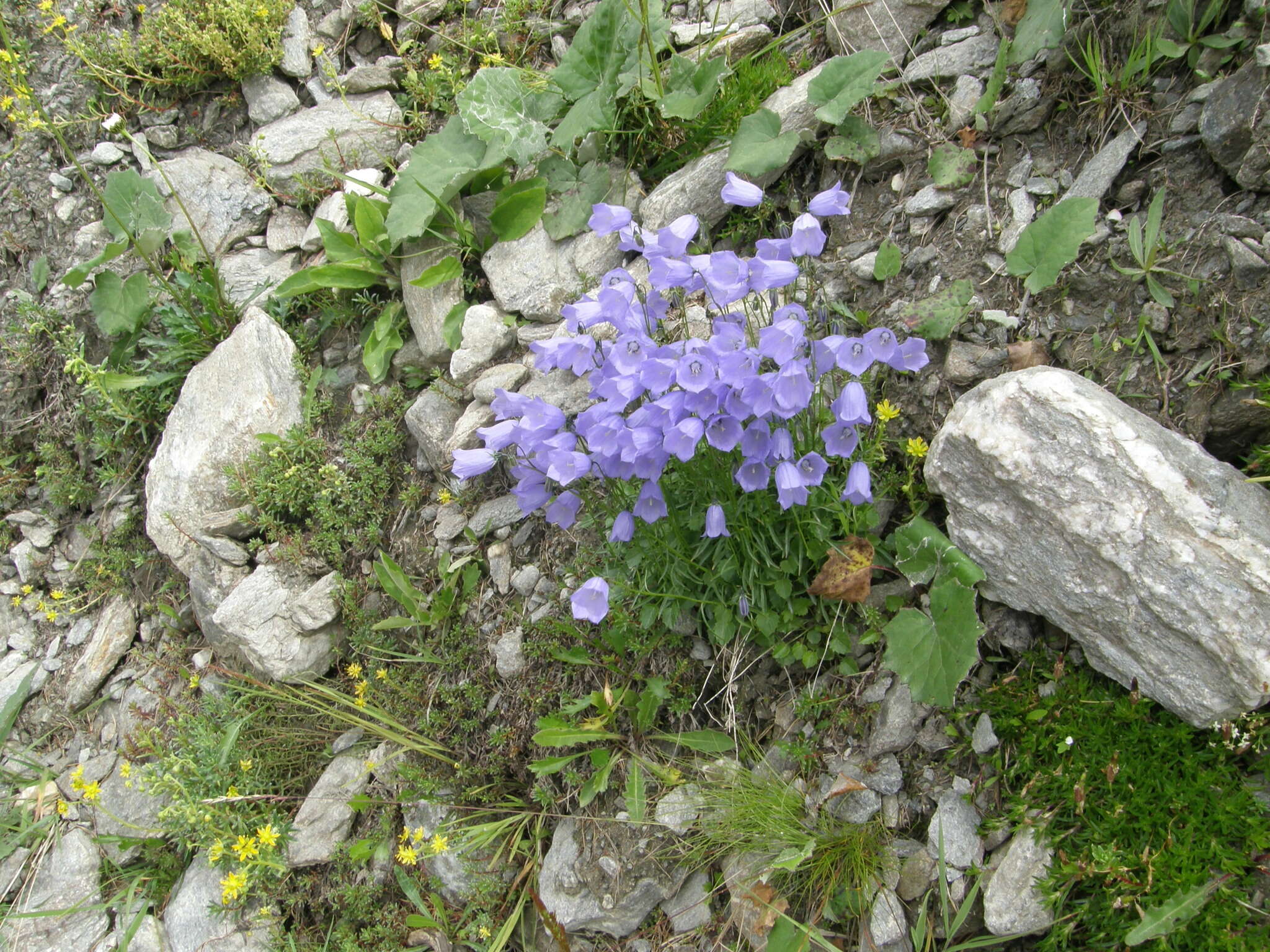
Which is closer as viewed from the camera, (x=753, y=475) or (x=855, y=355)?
(x=855, y=355)

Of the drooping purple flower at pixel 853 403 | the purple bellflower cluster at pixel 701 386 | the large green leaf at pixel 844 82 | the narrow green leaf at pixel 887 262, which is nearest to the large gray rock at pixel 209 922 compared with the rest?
the purple bellflower cluster at pixel 701 386

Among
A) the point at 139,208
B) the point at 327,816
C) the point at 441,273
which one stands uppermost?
the point at 139,208

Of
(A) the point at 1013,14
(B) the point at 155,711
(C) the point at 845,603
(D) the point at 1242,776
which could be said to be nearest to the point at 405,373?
(B) the point at 155,711

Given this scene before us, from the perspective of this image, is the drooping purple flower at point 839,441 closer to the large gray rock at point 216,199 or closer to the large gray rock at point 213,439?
the large gray rock at point 213,439

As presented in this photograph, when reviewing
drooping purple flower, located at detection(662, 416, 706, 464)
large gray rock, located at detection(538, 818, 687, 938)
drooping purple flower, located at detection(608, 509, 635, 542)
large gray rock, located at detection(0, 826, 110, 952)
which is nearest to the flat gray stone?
drooping purple flower, located at detection(662, 416, 706, 464)

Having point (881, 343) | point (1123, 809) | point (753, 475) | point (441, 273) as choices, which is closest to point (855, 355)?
point (881, 343)

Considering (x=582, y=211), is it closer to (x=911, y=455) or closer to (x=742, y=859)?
(x=911, y=455)

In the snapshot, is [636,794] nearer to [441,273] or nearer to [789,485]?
[789,485]
